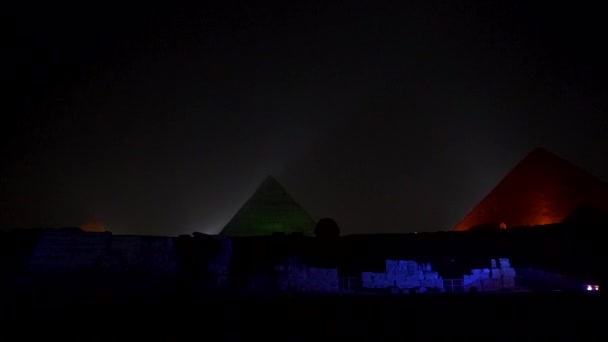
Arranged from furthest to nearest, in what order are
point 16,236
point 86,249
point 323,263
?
point 323,263, point 16,236, point 86,249

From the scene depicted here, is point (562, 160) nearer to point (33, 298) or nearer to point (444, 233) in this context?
point (444, 233)

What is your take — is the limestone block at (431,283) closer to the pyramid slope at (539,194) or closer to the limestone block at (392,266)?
→ the limestone block at (392,266)

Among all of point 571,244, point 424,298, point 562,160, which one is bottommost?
point 424,298

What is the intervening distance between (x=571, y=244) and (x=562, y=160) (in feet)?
28.2

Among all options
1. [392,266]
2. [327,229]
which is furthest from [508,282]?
[327,229]

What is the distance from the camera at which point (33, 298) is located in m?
3.10

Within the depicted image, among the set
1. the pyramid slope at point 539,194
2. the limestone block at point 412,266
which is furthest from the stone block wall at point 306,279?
the pyramid slope at point 539,194

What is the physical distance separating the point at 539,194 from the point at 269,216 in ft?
32.4

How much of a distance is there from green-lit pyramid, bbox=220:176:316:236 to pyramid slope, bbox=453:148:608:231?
633 cm

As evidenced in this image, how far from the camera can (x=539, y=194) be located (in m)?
12.7

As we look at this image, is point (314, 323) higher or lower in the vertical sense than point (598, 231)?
lower

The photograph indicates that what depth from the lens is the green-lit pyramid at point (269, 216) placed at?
13453 mm

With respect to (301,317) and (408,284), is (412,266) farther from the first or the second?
(301,317)

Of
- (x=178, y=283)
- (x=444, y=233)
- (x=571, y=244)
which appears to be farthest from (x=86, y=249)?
(x=571, y=244)
